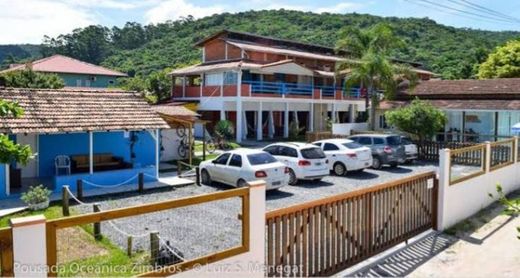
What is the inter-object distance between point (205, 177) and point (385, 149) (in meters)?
8.71

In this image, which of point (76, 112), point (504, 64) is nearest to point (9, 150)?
point (76, 112)

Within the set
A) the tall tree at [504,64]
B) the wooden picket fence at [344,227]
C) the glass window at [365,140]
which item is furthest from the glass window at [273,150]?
the tall tree at [504,64]

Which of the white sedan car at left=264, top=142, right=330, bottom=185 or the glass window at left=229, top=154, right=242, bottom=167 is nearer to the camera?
the glass window at left=229, top=154, right=242, bottom=167

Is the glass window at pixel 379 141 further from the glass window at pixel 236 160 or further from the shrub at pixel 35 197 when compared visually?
the shrub at pixel 35 197

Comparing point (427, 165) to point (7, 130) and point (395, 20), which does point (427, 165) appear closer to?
point (7, 130)

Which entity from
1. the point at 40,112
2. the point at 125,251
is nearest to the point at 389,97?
the point at 40,112

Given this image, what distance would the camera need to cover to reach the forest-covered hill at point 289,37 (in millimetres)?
68750

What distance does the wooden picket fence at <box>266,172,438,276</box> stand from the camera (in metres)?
6.46

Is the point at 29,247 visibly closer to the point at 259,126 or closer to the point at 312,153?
the point at 312,153

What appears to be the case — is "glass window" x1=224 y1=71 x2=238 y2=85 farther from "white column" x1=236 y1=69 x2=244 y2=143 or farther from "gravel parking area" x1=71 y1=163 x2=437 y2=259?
"gravel parking area" x1=71 y1=163 x2=437 y2=259

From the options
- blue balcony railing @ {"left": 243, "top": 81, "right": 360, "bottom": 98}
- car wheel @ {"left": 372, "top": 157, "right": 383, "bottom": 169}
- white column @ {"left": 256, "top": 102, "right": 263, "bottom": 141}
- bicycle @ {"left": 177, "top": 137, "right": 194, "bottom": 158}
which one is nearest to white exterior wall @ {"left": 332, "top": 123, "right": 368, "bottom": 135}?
blue balcony railing @ {"left": 243, "top": 81, "right": 360, "bottom": 98}

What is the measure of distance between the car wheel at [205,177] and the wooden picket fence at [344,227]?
28.4ft

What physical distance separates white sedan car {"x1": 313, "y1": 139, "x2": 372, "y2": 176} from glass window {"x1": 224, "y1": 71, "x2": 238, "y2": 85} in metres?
14.7

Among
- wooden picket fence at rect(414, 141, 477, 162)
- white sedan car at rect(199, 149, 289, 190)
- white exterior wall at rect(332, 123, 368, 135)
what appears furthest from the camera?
white exterior wall at rect(332, 123, 368, 135)
